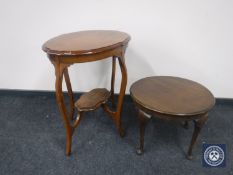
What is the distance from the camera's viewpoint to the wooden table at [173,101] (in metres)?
1.12

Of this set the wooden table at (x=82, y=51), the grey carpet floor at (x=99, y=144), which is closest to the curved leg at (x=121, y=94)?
the wooden table at (x=82, y=51)

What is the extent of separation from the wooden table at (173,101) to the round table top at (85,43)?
0.33m

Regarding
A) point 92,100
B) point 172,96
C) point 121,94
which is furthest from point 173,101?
point 92,100

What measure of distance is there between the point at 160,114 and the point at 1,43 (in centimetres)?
156

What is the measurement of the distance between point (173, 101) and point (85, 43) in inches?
23.8

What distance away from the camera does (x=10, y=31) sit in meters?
1.79

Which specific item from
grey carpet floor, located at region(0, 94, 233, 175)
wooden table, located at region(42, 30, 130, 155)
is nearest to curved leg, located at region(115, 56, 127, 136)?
wooden table, located at region(42, 30, 130, 155)

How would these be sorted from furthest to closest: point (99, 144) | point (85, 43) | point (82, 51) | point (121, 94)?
point (99, 144) → point (121, 94) → point (85, 43) → point (82, 51)

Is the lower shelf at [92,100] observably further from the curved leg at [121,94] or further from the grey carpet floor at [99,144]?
the grey carpet floor at [99,144]

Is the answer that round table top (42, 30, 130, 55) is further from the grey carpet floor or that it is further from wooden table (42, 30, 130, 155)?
the grey carpet floor

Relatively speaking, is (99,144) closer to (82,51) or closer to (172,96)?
(172,96)

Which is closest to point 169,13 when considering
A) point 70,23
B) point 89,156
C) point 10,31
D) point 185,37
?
point 185,37

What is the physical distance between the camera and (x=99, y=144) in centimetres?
151

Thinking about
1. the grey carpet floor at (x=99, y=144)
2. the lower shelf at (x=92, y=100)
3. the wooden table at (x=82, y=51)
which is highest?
the wooden table at (x=82, y=51)
